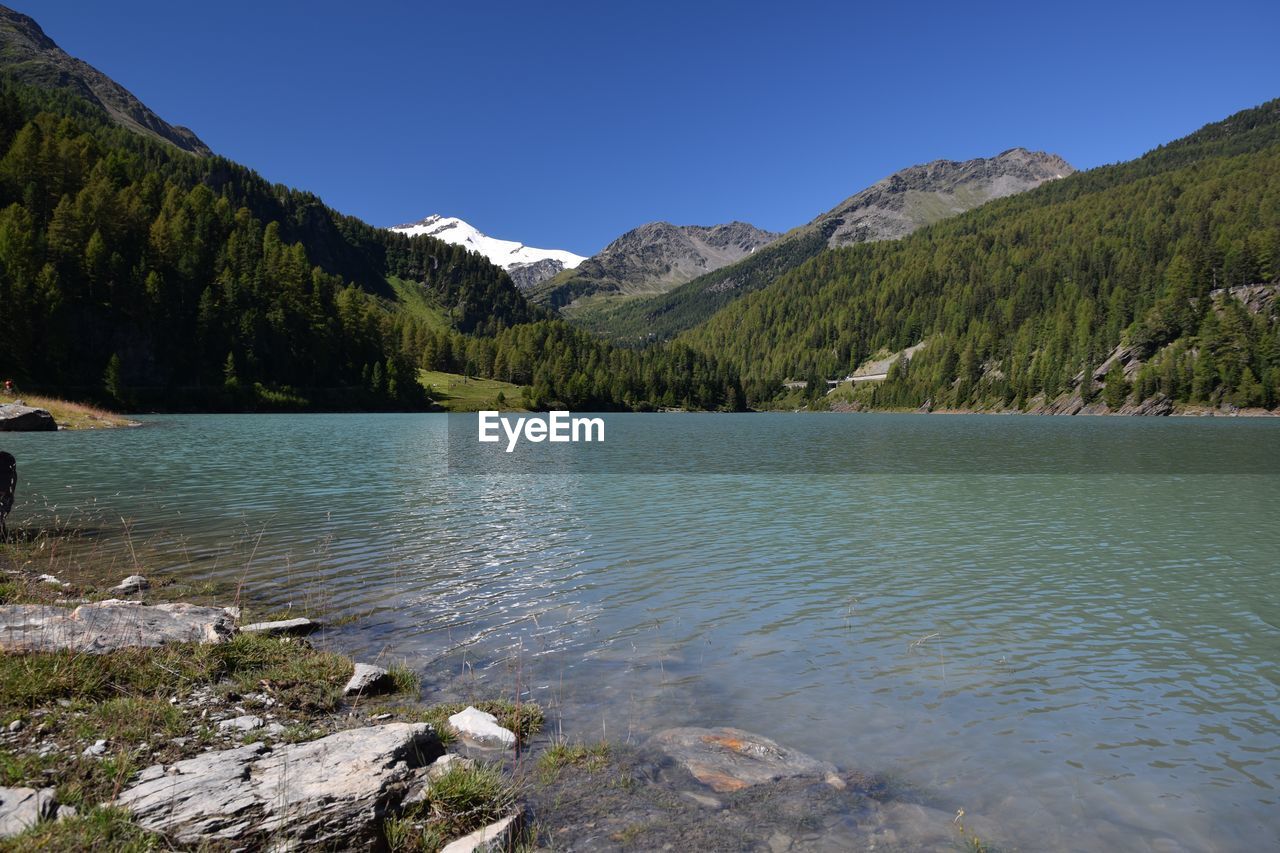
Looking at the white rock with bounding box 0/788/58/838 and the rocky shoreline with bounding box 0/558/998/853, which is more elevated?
the white rock with bounding box 0/788/58/838

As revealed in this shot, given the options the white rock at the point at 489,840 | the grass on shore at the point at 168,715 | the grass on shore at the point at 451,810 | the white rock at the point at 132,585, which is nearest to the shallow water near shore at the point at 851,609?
the grass on shore at the point at 168,715

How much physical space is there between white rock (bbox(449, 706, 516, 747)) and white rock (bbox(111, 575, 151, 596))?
10.7 m

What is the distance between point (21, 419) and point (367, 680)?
77224 millimetres

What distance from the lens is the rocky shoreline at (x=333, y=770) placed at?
246 inches

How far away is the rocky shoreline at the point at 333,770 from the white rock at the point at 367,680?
32 mm

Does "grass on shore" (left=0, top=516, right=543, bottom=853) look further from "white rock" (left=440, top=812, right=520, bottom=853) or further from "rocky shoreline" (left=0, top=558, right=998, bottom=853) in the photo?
"white rock" (left=440, top=812, right=520, bottom=853)

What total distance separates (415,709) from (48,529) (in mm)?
21464

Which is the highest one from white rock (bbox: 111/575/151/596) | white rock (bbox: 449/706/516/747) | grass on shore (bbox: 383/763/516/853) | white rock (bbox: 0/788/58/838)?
white rock (bbox: 0/788/58/838)

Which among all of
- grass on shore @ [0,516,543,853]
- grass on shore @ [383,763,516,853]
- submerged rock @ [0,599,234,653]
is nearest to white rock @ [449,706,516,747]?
grass on shore @ [0,516,543,853]

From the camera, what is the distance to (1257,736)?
1016 cm

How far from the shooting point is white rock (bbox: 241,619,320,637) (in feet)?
42.5

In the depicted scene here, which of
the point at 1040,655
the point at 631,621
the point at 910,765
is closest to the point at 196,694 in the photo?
the point at 631,621

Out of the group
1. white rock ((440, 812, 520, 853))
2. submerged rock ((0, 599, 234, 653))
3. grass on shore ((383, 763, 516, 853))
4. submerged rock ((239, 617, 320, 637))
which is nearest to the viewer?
white rock ((440, 812, 520, 853))

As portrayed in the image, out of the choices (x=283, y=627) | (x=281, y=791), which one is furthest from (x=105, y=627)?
(x=281, y=791)
